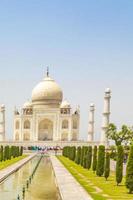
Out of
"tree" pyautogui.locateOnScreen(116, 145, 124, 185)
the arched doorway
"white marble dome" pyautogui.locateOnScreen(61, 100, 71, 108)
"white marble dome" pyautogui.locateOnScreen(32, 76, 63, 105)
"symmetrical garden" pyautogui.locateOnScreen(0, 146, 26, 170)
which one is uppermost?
"white marble dome" pyautogui.locateOnScreen(32, 76, 63, 105)

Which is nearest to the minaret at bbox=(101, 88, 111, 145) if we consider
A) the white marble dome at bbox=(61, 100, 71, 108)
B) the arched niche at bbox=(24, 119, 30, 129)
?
the white marble dome at bbox=(61, 100, 71, 108)

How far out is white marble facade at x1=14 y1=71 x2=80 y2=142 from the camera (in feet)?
198

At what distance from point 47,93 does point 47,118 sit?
3855mm

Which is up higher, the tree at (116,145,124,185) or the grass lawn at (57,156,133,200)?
the tree at (116,145,124,185)

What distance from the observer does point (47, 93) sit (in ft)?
207

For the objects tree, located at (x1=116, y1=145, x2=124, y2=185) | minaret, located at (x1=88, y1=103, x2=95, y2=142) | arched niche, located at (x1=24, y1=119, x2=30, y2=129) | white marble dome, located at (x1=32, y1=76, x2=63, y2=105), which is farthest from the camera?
white marble dome, located at (x1=32, y1=76, x2=63, y2=105)

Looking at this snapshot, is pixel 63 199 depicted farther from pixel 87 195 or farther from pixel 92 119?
pixel 92 119

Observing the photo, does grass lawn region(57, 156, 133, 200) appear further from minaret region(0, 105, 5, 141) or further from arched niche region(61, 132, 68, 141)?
minaret region(0, 105, 5, 141)

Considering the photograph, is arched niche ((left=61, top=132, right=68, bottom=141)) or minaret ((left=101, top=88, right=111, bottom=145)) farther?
arched niche ((left=61, top=132, right=68, bottom=141))

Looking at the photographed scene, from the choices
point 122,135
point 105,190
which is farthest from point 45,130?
point 105,190

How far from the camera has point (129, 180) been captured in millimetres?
14711

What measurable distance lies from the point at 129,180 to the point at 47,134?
48.9m

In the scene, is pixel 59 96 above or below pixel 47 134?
above

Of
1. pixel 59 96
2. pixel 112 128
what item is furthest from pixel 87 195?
pixel 59 96
